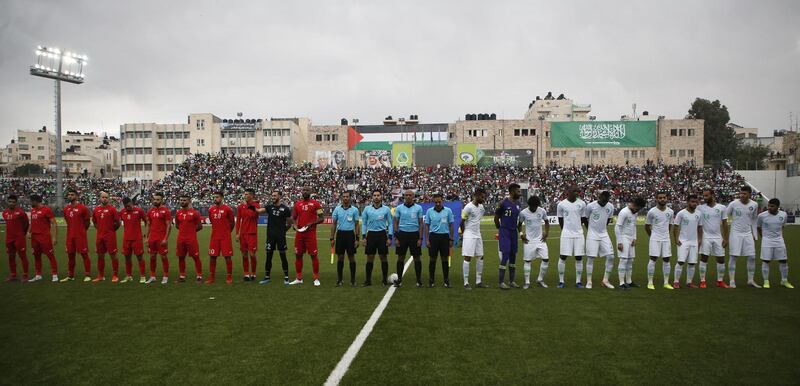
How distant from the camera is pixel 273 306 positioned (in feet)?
27.8

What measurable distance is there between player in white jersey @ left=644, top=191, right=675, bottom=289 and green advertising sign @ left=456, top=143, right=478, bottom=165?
A: 44.3 m

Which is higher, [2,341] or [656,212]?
[656,212]

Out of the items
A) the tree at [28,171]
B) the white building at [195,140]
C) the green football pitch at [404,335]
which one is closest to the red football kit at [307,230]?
the green football pitch at [404,335]

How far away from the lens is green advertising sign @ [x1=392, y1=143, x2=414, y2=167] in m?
55.7

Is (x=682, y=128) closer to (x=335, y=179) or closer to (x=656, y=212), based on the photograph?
(x=335, y=179)

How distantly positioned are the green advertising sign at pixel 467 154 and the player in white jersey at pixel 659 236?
44.3 metres

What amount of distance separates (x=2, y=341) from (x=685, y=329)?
9.57 meters

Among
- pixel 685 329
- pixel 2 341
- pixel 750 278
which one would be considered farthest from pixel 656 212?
pixel 2 341

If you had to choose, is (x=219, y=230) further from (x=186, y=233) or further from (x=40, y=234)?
(x=40, y=234)

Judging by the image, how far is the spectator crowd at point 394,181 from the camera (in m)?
44.8

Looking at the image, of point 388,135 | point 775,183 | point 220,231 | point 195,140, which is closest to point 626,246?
point 220,231

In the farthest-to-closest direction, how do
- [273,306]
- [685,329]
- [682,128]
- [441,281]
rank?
[682,128] < [441,281] < [273,306] < [685,329]

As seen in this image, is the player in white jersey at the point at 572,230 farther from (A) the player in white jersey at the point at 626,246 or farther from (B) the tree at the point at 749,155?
(B) the tree at the point at 749,155

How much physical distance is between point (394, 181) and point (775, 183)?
3928 cm
